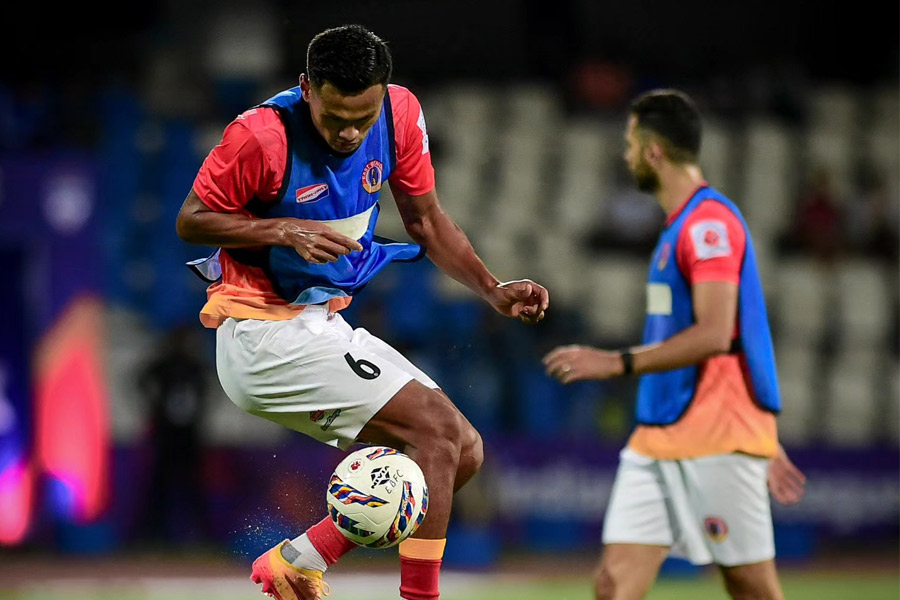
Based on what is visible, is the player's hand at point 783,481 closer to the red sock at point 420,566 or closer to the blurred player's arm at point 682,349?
the blurred player's arm at point 682,349

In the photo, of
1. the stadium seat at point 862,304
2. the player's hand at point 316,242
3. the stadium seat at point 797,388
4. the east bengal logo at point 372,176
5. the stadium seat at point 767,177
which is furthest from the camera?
the stadium seat at point 767,177

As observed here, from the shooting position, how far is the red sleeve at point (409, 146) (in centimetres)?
508

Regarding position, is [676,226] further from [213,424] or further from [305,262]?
[213,424]

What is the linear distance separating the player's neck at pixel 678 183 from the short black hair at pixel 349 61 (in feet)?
5.77

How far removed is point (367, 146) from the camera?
4.94 meters

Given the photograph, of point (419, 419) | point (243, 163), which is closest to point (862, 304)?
point (419, 419)

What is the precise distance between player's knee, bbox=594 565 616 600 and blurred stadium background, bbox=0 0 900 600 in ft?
12.5

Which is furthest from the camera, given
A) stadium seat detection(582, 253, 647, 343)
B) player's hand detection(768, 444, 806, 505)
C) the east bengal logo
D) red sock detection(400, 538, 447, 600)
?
stadium seat detection(582, 253, 647, 343)

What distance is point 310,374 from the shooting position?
187 inches

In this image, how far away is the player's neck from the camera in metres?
5.91

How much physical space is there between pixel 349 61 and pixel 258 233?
0.65 metres

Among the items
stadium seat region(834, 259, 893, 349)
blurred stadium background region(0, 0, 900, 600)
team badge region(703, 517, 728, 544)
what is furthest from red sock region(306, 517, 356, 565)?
stadium seat region(834, 259, 893, 349)

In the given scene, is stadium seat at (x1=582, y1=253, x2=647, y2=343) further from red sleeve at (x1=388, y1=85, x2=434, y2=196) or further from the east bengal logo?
the east bengal logo

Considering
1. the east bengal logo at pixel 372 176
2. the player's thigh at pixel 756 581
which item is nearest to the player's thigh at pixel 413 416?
the east bengal logo at pixel 372 176
